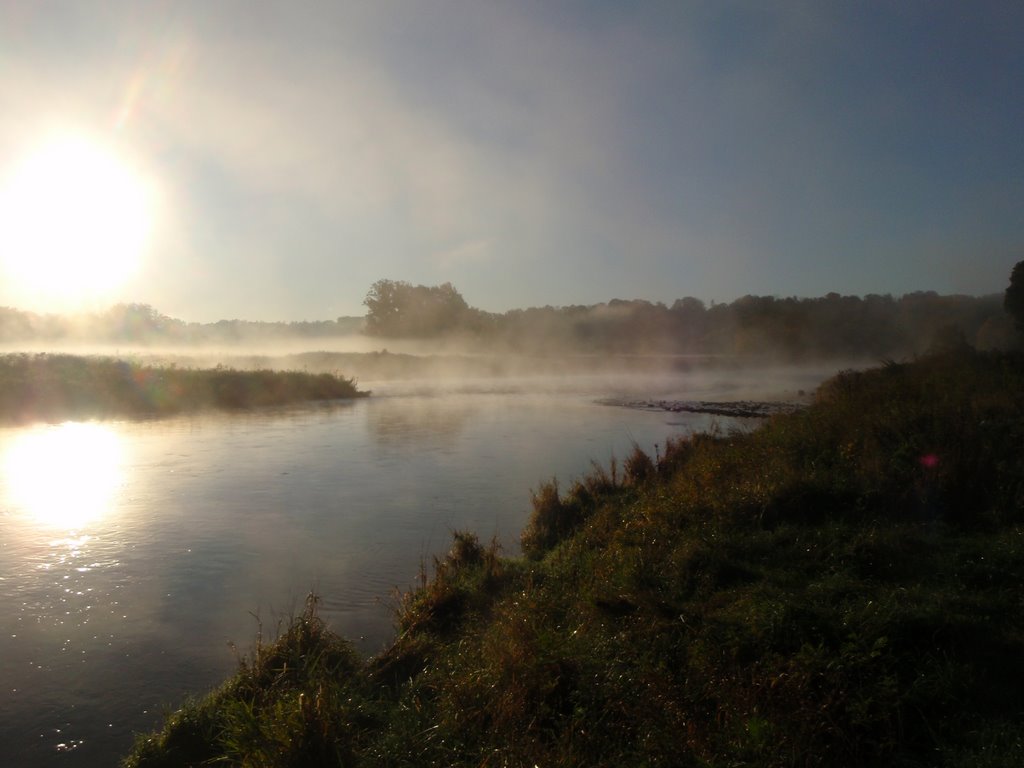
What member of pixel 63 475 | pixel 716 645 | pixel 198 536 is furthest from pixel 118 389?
pixel 716 645

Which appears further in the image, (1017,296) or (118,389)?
(118,389)

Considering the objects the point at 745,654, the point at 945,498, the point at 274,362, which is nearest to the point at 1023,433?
the point at 945,498

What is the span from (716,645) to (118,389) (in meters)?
32.0

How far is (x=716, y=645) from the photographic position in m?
5.19

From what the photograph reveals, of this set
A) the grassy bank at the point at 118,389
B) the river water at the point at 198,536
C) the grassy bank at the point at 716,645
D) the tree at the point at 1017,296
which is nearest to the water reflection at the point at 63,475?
the river water at the point at 198,536

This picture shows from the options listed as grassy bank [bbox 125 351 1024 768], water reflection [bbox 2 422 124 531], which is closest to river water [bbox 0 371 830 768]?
water reflection [bbox 2 422 124 531]

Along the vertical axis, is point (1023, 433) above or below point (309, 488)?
above

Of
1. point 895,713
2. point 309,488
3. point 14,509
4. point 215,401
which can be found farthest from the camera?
point 215,401

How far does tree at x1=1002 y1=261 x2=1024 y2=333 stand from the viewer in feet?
67.2

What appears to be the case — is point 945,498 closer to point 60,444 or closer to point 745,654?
point 745,654

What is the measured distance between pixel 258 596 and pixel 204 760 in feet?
12.3

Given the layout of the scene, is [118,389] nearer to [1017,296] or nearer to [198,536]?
[198,536]

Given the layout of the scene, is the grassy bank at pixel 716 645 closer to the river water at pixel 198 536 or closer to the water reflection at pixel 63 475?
the river water at pixel 198 536

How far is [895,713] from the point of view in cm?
423
